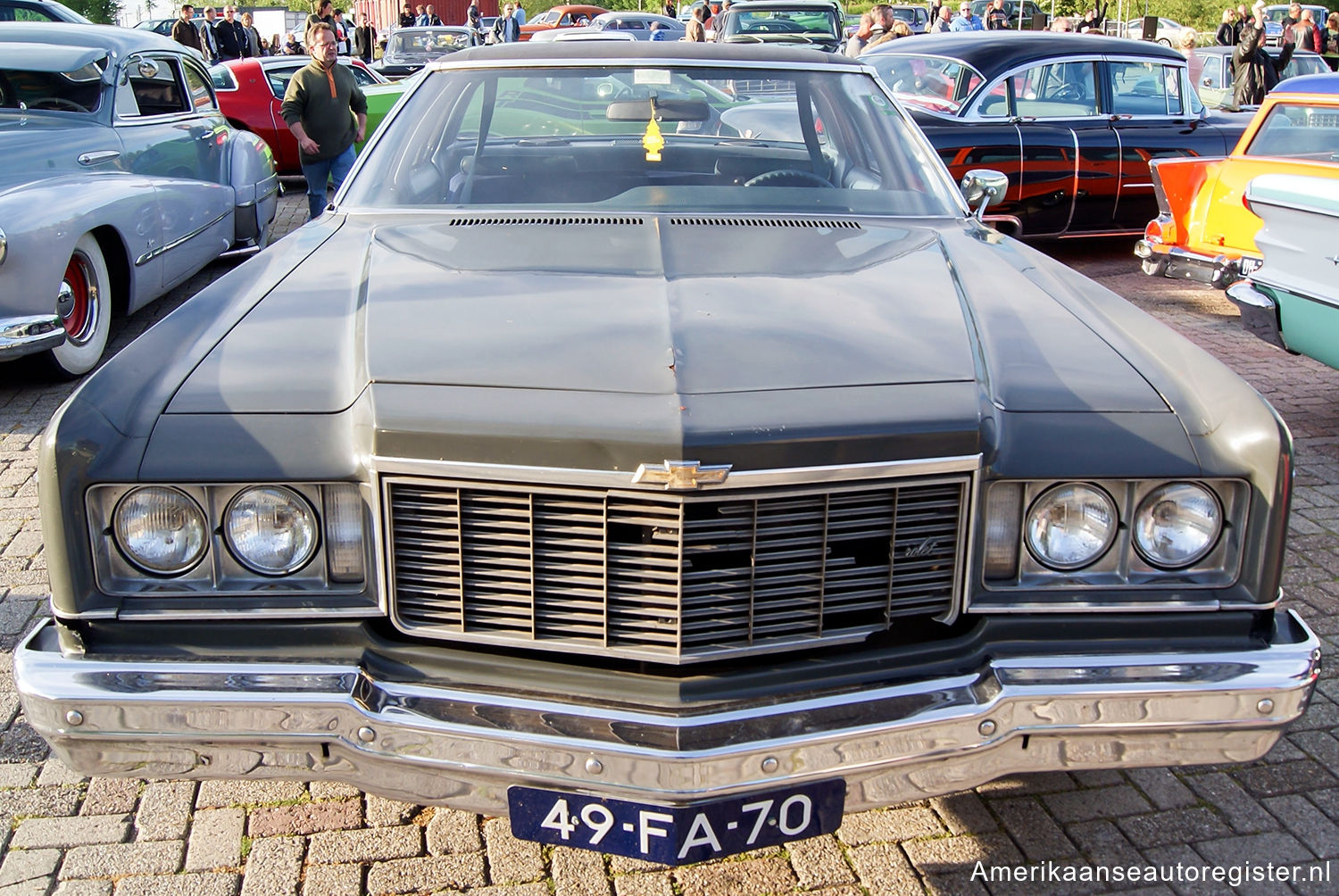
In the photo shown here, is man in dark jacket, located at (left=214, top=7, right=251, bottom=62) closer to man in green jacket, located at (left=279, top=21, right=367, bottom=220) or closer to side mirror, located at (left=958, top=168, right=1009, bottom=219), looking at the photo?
man in green jacket, located at (left=279, top=21, right=367, bottom=220)

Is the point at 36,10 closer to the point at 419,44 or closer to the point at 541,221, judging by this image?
the point at 541,221

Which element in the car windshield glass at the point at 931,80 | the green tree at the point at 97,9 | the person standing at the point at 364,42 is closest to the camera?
the car windshield glass at the point at 931,80

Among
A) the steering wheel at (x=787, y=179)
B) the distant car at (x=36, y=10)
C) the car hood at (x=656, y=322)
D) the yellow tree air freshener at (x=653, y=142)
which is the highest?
the distant car at (x=36, y=10)

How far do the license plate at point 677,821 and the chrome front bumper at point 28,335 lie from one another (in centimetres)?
426

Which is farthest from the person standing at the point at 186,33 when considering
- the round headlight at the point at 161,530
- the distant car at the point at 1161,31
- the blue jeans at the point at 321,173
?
the round headlight at the point at 161,530

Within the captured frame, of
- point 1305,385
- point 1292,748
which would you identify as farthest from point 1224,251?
point 1292,748

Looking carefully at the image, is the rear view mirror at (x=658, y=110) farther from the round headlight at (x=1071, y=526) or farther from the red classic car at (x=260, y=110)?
the red classic car at (x=260, y=110)

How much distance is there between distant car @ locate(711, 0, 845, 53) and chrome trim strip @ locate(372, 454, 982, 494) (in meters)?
14.3

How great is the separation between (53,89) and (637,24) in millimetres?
18762

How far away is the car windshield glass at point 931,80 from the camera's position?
332 inches

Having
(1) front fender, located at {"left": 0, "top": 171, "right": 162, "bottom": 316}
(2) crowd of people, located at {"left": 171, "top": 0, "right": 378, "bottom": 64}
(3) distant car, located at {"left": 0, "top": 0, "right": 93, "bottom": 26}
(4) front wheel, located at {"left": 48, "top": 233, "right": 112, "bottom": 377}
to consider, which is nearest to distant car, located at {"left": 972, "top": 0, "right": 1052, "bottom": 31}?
(2) crowd of people, located at {"left": 171, "top": 0, "right": 378, "bottom": 64}

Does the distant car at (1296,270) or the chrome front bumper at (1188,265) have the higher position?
the distant car at (1296,270)

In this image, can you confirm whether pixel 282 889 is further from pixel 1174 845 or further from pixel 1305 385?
pixel 1305 385

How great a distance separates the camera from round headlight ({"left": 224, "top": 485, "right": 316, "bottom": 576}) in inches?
82.6
